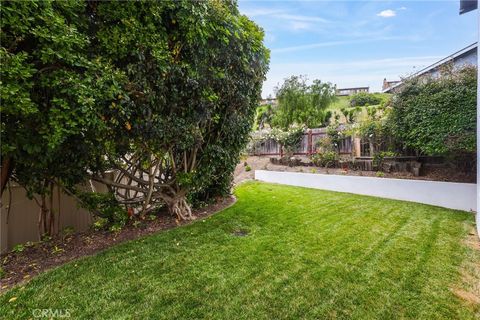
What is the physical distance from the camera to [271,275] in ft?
9.96

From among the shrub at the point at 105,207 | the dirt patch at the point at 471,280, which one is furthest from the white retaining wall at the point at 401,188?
the shrub at the point at 105,207

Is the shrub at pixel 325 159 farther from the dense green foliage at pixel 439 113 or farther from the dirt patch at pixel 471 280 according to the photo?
the dirt patch at pixel 471 280

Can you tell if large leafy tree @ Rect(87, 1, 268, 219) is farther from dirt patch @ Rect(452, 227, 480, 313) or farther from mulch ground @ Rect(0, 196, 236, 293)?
dirt patch @ Rect(452, 227, 480, 313)

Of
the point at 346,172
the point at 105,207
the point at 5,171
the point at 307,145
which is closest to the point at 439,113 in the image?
the point at 346,172

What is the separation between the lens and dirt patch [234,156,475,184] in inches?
251

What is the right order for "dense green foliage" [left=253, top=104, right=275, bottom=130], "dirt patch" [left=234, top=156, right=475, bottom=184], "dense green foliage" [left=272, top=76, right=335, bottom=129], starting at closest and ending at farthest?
"dirt patch" [left=234, top=156, right=475, bottom=184], "dense green foliage" [left=272, top=76, right=335, bottom=129], "dense green foliage" [left=253, top=104, right=275, bottom=130]

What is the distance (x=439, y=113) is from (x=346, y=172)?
326cm

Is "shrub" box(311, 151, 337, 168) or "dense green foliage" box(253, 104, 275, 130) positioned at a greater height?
"dense green foliage" box(253, 104, 275, 130)

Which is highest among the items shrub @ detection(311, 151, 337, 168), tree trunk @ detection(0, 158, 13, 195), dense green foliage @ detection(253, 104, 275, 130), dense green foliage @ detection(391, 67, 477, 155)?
dense green foliage @ detection(253, 104, 275, 130)

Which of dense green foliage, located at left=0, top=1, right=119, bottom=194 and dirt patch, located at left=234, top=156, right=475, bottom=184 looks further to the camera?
dirt patch, located at left=234, top=156, right=475, bottom=184

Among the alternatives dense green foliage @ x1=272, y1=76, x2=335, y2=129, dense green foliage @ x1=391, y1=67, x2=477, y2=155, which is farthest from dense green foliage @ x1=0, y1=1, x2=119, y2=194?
dense green foliage @ x1=272, y1=76, x2=335, y2=129

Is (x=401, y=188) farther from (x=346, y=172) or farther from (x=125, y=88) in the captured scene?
(x=125, y=88)

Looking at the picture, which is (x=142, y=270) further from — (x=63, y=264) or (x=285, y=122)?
(x=285, y=122)

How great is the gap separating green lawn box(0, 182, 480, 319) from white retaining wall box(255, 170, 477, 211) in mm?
1171
